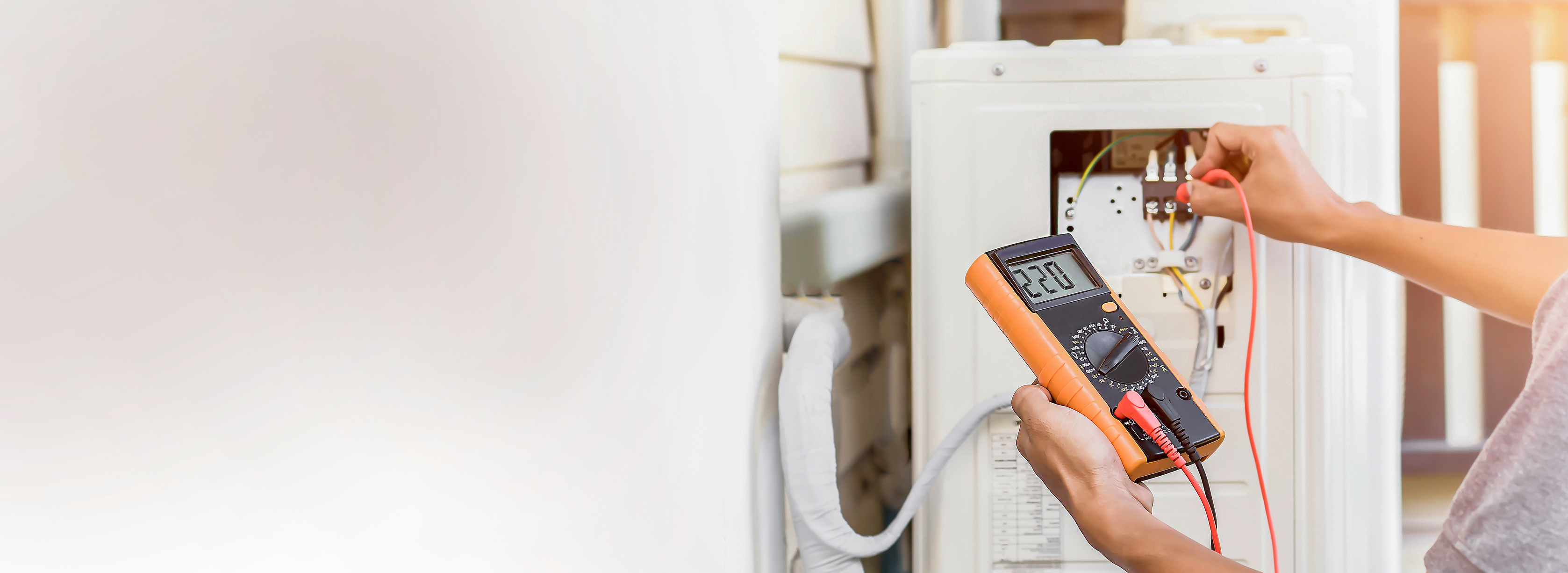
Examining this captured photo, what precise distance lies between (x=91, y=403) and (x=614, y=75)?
0.28m

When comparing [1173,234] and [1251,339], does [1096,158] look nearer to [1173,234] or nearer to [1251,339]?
[1173,234]

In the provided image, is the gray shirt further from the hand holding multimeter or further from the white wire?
the white wire

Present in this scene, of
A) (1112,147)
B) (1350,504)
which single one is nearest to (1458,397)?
(1350,504)

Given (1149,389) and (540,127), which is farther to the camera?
(1149,389)

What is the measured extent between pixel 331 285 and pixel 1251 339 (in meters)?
0.83

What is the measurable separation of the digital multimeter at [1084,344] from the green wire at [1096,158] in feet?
0.42

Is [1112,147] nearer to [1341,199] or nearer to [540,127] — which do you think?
[1341,199]

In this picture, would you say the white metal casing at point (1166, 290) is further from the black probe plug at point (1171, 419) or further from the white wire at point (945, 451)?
the black probe plug at point (1171, 419)

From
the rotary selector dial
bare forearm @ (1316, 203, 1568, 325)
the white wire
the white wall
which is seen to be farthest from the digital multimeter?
the white wall

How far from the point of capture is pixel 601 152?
436mm

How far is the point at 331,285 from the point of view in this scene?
27 cm

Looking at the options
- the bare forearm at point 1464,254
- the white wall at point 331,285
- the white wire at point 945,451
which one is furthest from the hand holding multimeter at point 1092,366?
the white wall at point 331,285

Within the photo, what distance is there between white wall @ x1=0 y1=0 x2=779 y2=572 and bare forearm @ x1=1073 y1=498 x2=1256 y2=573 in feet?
1.08

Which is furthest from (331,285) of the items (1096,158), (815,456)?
(1096,158)
